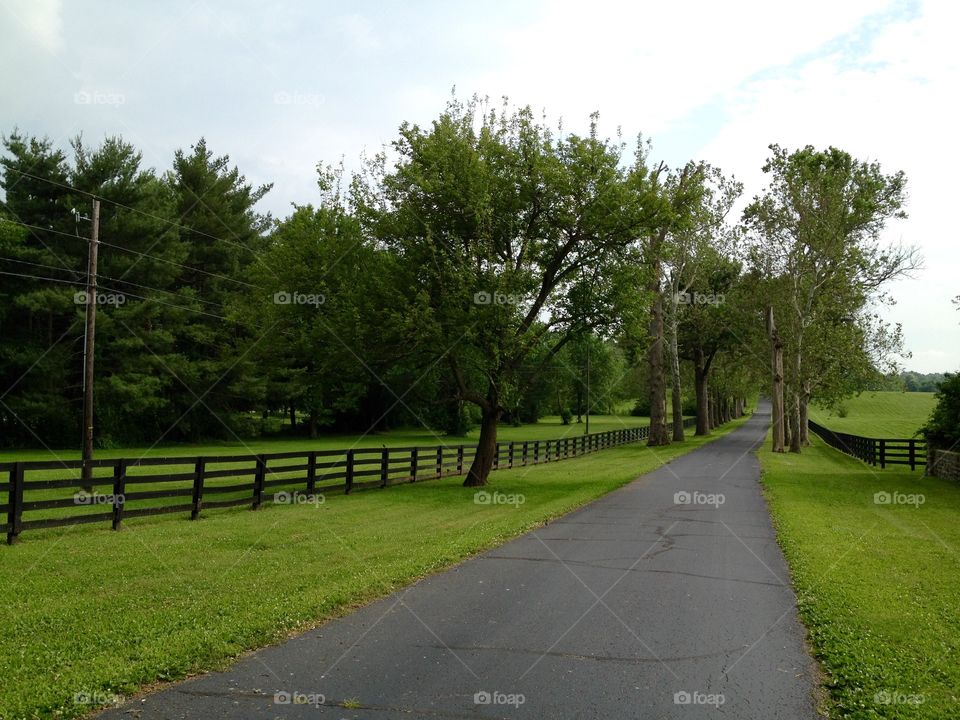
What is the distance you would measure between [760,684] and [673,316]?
38536 mm

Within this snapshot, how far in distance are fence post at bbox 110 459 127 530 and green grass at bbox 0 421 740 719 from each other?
0.24m

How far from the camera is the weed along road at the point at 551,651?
500 cm

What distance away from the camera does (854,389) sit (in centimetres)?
4441

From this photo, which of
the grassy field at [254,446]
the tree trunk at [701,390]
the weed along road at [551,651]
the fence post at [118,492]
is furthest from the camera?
the tree trunk at [701,390]

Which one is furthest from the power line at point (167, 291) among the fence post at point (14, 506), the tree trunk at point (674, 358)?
the tree trunk at point (674, 358)

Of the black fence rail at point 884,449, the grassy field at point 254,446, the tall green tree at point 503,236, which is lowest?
the grassy field at point 254,446

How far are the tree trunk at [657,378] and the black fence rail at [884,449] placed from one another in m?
9.65

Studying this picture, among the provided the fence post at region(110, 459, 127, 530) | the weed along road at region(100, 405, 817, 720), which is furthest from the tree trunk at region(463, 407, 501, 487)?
the weed along road at region(100, 405, 817, 720)

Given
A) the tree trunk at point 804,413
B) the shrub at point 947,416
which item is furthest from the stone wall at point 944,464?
the tree trunk at point 804,413

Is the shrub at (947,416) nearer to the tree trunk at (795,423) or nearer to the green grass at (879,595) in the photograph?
the green grass at (879,595)

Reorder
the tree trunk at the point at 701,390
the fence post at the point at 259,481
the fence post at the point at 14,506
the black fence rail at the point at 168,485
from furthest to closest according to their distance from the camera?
the tree trunk at the point at 701,390, the fence post at the point at 259,481, the black fence rail at the point at 168,485, the fence post at the point at 14,506

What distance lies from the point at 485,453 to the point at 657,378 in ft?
71.2

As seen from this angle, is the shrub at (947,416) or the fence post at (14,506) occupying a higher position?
the shrub at (947,416)

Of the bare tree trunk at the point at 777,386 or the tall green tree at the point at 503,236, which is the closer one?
the tall green tree at the point at 503,236
